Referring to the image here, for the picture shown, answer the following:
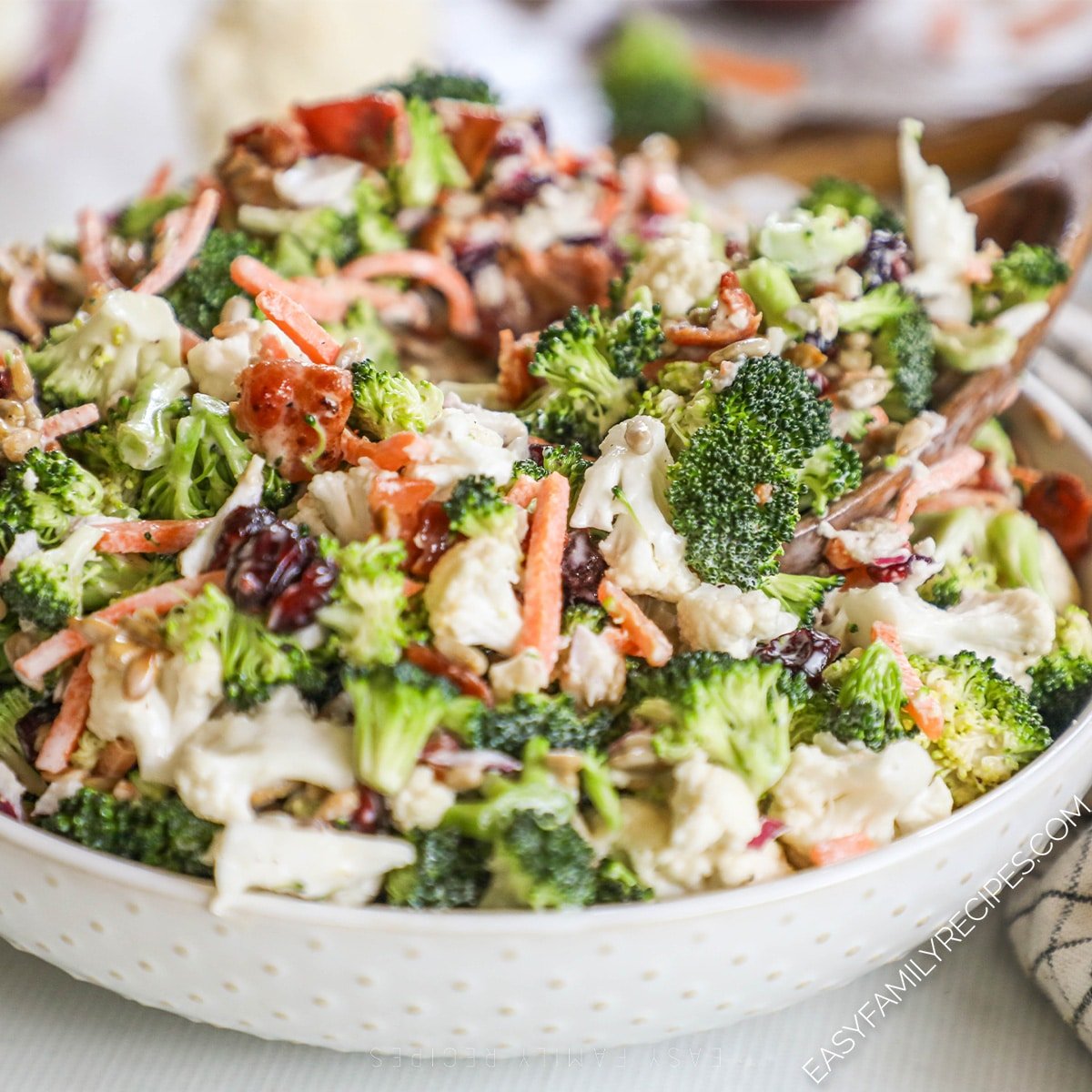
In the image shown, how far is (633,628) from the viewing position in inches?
64.0

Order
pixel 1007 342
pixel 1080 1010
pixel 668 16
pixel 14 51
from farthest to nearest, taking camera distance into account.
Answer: pixel 668 16 < pixel 14 51 < pixel 1007 342 < pixel 1080 1010

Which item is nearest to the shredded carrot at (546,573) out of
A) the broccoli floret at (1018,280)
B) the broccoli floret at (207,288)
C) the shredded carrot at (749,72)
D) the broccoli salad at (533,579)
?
the broccoli salad at (533,579)

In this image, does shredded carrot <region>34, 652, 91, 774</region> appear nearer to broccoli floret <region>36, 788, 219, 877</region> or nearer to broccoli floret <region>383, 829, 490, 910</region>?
broccoli floret <region>36, 788, 219, 877</region>

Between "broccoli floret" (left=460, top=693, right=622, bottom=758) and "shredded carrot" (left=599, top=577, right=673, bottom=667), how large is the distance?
0.46ft

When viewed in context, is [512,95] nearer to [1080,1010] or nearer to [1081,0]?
[1081,0]

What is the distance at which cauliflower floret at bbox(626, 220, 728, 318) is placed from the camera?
2041mm

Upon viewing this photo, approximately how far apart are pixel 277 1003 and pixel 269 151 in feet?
5.79

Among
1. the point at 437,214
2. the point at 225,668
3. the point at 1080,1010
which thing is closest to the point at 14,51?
the point at 437,214

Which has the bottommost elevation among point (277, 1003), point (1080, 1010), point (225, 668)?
point (1080, 1010)

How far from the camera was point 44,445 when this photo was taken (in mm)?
1812

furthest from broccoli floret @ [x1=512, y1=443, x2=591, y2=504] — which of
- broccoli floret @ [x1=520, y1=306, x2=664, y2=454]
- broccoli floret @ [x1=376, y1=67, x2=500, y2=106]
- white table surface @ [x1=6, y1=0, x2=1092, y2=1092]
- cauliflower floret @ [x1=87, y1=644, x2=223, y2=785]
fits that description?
broccoli floret @ [x1=376, y1=67, x2=500, y2=106]

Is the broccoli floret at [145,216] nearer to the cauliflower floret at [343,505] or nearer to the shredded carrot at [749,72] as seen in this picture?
the cauliflower floret at [343,505]

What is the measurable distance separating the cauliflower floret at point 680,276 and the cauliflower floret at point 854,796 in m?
0.87

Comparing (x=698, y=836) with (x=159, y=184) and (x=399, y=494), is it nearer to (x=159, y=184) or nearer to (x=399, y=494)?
(x=399, y=494)
